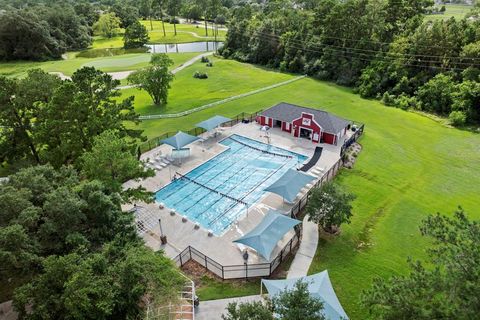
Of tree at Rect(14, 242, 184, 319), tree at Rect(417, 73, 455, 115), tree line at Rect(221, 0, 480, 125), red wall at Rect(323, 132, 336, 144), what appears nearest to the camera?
tree at Rect(14, 242, 184, 319)

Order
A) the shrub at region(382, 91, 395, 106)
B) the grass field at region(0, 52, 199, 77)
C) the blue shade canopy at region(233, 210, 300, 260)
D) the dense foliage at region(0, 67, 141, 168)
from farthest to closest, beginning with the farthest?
the grass field at region(0, 52, 199, 77) < the shrub at region(382, 91, 395, 106) < the dense foliage at region(0, 67, 141, 168) < the blue shade canopy at region(233, 210, 300, 260)

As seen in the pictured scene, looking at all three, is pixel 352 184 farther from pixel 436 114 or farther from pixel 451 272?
pixel 436 114

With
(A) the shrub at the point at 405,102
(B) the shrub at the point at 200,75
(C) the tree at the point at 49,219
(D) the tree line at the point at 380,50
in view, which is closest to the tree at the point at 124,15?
(D) the tree line at the point at 380,50

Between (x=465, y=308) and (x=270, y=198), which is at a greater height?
(x=465, y=308)

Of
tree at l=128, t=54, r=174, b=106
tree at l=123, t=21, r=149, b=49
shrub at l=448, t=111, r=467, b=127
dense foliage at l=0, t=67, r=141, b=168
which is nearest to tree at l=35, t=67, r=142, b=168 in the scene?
dense foliage at l=0, t=67, r=141, b=168

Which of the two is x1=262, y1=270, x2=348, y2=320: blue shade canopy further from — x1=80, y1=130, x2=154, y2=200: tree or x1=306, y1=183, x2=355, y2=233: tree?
x1=80, y1=130, x2=154, y2=200: tree

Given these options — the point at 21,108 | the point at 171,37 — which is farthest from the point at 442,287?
the point at 171,37

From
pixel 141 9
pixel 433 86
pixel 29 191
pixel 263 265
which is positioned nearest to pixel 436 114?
pixel 433 86

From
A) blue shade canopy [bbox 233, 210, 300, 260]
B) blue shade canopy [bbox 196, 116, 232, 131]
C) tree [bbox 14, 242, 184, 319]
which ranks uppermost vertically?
tree [bbox 14, 242, 184, 319]
